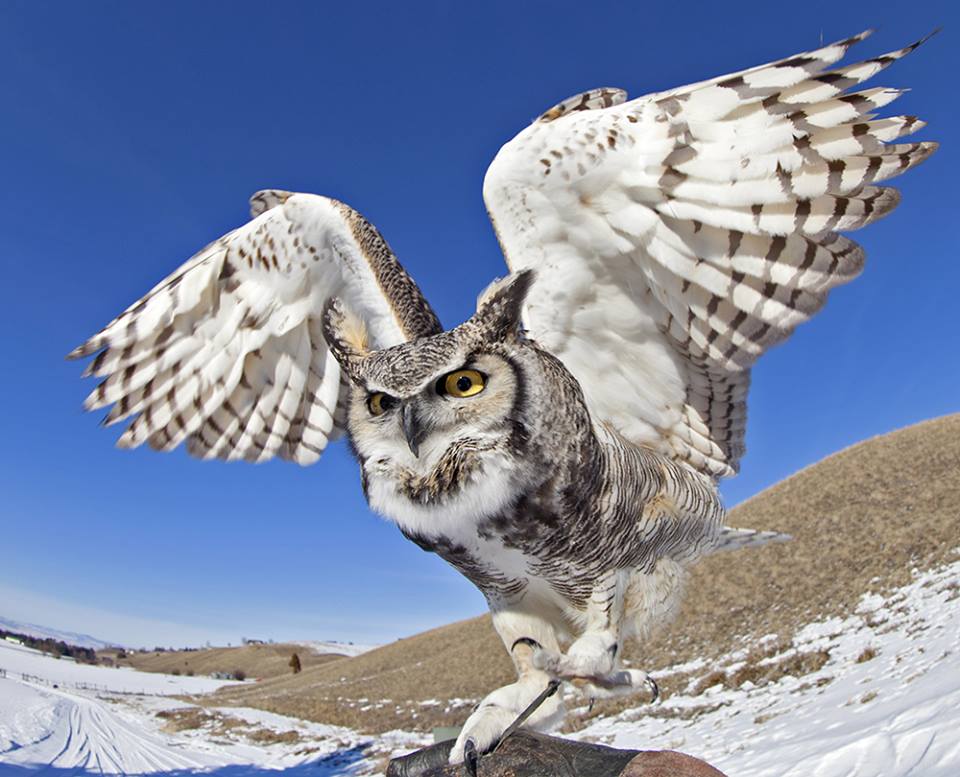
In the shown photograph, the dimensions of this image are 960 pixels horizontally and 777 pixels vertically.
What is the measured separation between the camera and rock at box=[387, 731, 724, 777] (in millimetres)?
2178

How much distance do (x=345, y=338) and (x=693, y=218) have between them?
4.49ft

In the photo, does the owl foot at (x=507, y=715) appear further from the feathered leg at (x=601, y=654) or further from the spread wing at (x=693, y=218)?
the spread wing at (x=693, y=218)

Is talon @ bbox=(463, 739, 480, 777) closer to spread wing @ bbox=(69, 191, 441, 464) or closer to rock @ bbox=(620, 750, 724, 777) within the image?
rock @ bbox=(620, 750, 724, 777)

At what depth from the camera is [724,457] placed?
3041mm

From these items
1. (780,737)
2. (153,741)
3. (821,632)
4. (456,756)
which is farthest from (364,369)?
(153,741)

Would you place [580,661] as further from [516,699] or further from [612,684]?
[516,699]

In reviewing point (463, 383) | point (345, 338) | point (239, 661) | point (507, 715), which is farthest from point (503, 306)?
point (239, 661)

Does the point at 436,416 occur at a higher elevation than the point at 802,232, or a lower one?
lower

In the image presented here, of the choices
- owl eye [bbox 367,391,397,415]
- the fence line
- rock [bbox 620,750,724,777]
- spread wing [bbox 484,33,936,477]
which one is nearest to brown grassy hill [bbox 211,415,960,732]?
rock [bbox 620,750,724,777]

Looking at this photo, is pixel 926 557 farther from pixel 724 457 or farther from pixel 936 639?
pixel 724 457

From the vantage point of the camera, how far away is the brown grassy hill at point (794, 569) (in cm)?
1489

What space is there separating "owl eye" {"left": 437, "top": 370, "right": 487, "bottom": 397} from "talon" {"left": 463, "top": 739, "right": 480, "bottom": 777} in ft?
3.79

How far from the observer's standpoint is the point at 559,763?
2.19 metres

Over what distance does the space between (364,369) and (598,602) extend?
1.14m
